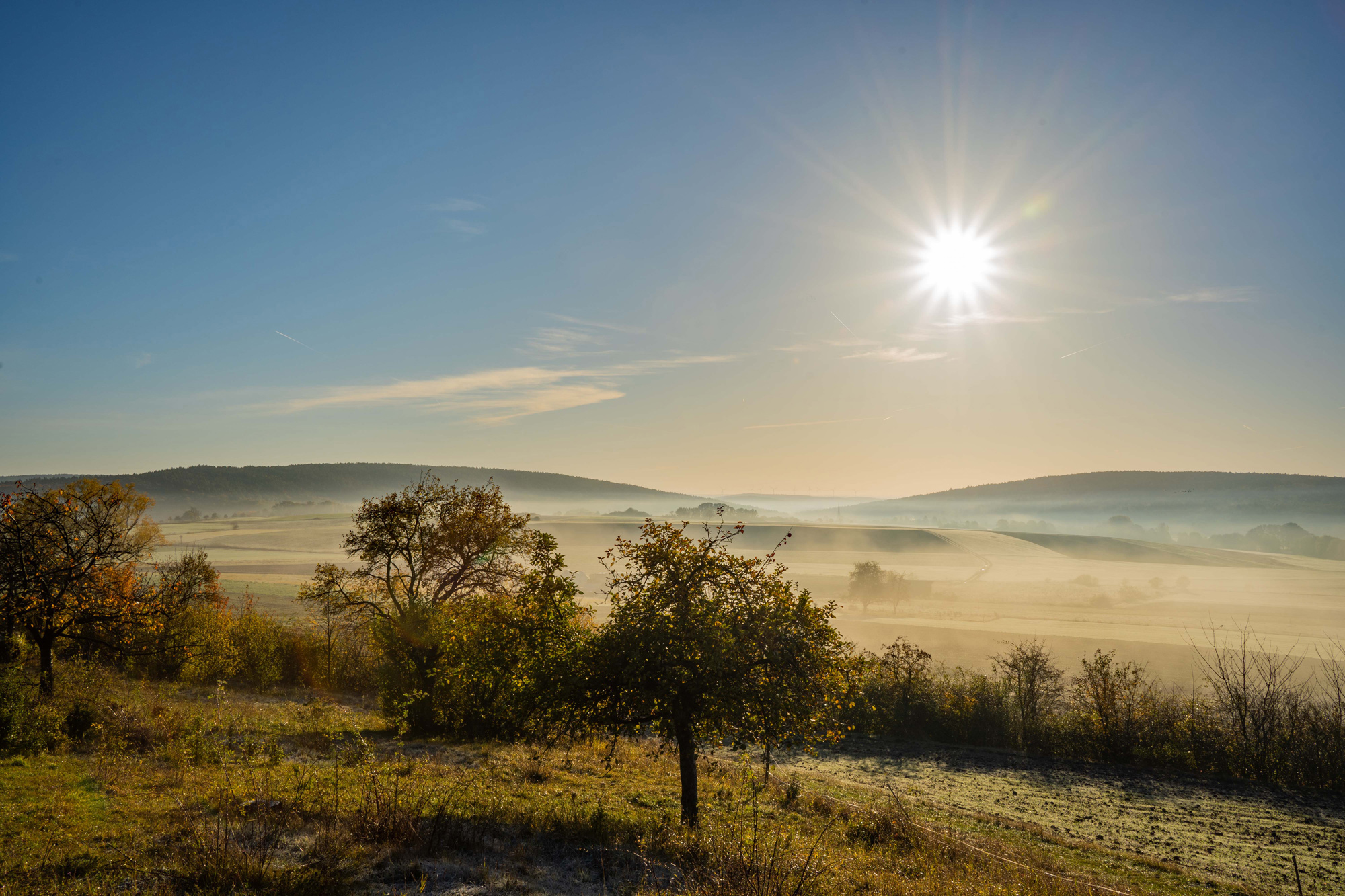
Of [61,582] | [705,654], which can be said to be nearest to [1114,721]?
[705,654]

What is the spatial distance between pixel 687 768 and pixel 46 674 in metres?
21.3

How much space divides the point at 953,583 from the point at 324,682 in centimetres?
11683

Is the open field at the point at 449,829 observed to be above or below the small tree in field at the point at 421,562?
below

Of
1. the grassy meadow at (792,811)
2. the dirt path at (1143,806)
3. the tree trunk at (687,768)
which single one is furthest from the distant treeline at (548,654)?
the dirt path at (1143,806)

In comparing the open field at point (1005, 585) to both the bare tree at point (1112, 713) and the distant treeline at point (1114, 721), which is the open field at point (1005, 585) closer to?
the distant treeline at point (1114, 721)

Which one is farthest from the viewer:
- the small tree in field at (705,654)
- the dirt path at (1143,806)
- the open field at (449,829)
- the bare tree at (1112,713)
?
the bare tree at (1112,713)

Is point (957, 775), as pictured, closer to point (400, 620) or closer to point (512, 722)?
point (512, 722)

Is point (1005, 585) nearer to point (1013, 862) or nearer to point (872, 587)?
point (872, 587)

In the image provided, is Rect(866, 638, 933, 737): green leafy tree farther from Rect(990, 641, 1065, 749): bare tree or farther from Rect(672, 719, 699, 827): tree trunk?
Rect(672, 719, 699, 827): tree trunk

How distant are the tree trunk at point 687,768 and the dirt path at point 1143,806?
15291 millimetres

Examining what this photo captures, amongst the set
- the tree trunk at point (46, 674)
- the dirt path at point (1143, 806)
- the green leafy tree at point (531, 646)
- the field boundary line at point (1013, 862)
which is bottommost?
the dirt path at point (1143, 806)

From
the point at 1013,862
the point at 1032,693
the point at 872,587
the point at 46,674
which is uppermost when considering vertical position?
the point at 46,674

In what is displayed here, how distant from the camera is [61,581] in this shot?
20.1 metres

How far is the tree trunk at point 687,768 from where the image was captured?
1393 centimetres
